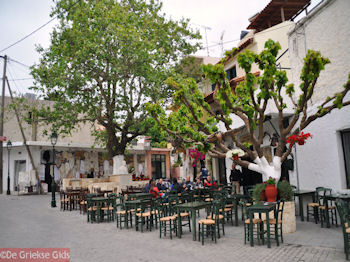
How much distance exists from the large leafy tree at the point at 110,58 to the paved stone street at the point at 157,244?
9.67 meters

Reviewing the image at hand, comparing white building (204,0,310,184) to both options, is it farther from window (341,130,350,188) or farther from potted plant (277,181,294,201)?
potted plant (277,181,294,201)

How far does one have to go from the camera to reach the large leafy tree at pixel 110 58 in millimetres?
17109

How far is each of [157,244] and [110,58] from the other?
41.7ft

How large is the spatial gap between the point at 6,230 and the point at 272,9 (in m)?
18.9

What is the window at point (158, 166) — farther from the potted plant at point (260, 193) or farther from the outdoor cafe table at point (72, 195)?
the potted plant at point (260, 193)

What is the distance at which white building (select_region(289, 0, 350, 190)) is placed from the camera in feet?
32.8

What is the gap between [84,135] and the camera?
111 feet

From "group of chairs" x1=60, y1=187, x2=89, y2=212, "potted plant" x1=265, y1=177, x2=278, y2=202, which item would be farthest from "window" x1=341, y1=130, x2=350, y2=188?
"group of chairs" x1=60, y1=187, x2=89, y2=212

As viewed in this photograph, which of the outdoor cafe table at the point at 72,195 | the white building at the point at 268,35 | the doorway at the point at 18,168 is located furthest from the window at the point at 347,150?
the doorway at the point at 18,168

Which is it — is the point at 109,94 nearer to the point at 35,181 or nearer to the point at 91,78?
the point at 91,78

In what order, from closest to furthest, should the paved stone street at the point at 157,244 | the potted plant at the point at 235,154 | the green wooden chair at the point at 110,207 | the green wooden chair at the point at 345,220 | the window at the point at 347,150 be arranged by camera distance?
the green wooden chair at the point at 345,220
the paved stone street at the point at 157,244
the potted plant at the point at 235,154
the window at the point at 347,150
the green wooden chair at the point at 110,207

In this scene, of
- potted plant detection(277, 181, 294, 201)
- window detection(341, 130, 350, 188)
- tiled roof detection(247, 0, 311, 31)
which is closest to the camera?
potted plant detection(277, 181, 294, 201)

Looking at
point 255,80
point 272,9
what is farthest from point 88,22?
point 255,80

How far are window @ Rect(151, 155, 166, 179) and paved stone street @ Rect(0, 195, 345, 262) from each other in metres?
26.7
